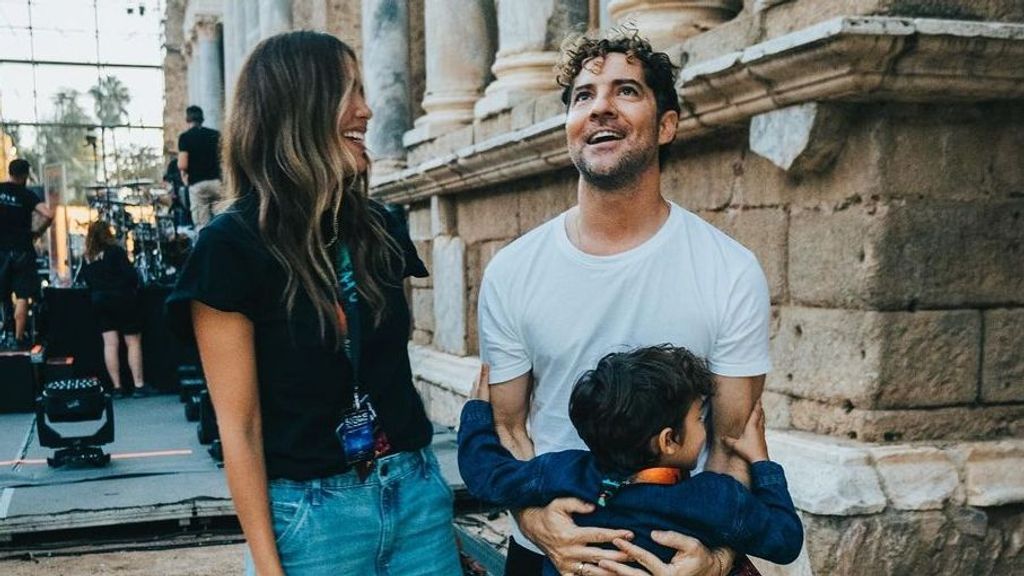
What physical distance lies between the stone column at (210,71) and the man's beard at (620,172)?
21.0m

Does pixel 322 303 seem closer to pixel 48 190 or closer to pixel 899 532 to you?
pixel 899 532

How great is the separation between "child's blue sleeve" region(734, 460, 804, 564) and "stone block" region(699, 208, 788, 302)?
7.12 ft

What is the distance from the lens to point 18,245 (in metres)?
10.6

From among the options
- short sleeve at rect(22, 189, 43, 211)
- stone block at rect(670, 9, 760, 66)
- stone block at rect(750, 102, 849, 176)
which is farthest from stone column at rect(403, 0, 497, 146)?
stone block at rect(750, 102, 849, 176)

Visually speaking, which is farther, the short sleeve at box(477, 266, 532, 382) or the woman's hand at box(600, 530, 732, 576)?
the short sleeve at box(477, 266, 532, 382)

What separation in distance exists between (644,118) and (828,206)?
177cm

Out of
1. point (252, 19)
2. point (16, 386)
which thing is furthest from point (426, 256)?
point (252, 19)

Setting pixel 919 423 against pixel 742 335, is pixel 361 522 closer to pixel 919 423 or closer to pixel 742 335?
pixel 742 335

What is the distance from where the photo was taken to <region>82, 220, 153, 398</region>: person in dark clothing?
9.78m

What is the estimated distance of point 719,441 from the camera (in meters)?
2.04

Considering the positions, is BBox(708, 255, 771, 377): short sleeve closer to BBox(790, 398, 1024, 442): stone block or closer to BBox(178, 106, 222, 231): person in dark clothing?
BBox(790, 398, 1024, 442): stone block

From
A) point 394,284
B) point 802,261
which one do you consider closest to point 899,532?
point 802,261

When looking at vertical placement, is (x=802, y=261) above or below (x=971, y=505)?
above

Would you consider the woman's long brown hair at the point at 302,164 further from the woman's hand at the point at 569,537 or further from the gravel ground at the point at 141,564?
the gravel ground at the point at 141,564
